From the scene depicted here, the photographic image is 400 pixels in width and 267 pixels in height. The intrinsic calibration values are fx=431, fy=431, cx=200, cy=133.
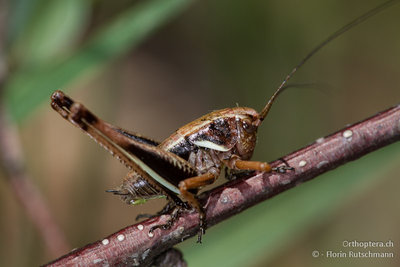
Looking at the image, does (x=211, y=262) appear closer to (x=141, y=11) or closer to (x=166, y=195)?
(x=166, y=195)

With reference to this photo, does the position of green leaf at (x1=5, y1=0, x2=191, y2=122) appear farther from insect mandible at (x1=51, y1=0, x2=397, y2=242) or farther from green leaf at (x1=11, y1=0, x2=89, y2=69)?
insect mandible at (x1=51, y1=0, x2=397, y2=242)

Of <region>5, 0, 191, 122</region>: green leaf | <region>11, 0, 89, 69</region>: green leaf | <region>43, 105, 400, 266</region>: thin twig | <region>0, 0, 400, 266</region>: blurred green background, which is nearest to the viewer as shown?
<region>43, 105, 400, 266</region>: thin twig

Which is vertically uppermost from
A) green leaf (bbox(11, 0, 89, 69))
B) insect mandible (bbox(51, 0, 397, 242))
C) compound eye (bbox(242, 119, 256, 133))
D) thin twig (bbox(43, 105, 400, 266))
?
green leaf (bbox(11, 0, 89, 69))

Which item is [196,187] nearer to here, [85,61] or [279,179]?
[279,179]

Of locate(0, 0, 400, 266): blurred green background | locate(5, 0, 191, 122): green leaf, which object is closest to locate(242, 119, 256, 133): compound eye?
locate(0, 0, 400, 266): blurred green background

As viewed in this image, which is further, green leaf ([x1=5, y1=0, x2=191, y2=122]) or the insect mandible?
green leaf ([x1=5, y1=0, x2=191, y2=122])

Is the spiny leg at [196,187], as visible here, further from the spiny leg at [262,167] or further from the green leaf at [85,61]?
the green leaf at [85,61]

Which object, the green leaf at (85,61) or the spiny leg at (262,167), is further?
the green leaf at (85,61)

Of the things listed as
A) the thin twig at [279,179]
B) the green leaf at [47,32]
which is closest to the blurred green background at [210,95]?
the green leaf at [47,32]
